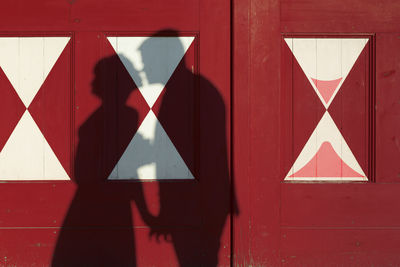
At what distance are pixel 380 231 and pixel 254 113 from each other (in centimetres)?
124

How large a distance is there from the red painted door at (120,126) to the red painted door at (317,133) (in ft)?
0.65

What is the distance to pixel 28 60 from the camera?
257 cm

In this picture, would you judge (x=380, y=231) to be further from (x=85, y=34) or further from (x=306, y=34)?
(x=85, y=34)

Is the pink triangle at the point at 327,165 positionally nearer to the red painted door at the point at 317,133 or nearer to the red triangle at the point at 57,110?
the red painted door at the point at 317,133

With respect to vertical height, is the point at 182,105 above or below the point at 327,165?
above

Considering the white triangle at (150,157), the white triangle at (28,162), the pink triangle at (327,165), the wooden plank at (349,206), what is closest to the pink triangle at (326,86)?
the pink triangle at (327,165)

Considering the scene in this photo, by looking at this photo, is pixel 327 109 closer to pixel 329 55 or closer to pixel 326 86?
pixel 326 86

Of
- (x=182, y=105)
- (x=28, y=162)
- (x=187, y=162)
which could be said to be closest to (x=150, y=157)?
(x=187, y=162)

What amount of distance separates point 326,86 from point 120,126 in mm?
1520

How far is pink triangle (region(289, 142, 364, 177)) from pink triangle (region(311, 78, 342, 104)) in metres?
0.36

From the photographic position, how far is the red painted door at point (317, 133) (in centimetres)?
256

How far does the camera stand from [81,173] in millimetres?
2562

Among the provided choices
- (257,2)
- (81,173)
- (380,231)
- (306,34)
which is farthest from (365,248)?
(81,173)

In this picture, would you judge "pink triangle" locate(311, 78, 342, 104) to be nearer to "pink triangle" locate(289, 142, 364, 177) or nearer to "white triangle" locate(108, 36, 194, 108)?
"pink triangle" locate(289, 142, 364, 177)
